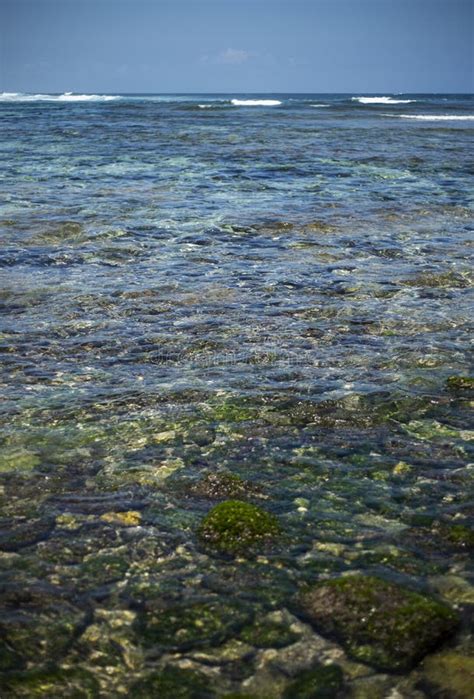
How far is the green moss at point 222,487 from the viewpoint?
6.45 metres

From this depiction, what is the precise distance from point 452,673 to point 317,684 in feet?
2.77

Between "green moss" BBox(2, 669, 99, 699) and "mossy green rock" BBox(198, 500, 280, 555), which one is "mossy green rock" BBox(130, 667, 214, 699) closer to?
"green moss" BBox(2, 669, 99, 699)

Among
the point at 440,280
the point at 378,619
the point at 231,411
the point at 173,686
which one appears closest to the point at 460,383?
the point at 231,411

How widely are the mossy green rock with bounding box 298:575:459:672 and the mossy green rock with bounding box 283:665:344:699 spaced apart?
0.68ft

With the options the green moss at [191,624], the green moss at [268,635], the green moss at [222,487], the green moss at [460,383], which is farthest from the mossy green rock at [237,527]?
the green moss at [460,383]

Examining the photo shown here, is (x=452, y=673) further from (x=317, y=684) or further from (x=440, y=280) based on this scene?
(x=440, y=280)

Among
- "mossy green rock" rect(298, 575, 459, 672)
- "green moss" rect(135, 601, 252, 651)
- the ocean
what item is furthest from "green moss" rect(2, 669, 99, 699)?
"mossy green rock" rect(298, 575, 459, 672)

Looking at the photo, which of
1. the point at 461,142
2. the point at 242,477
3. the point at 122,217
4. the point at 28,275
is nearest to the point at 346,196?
the point at 122,217

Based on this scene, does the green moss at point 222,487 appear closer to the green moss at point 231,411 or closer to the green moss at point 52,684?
the green moss at point 231,411

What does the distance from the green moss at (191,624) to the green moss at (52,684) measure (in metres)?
0.48

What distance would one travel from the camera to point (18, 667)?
4.50 metres

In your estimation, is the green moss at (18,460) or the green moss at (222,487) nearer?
the green moss at (222,487)

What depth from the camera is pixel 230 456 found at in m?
7.12

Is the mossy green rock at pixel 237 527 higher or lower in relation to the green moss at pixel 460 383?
lower
